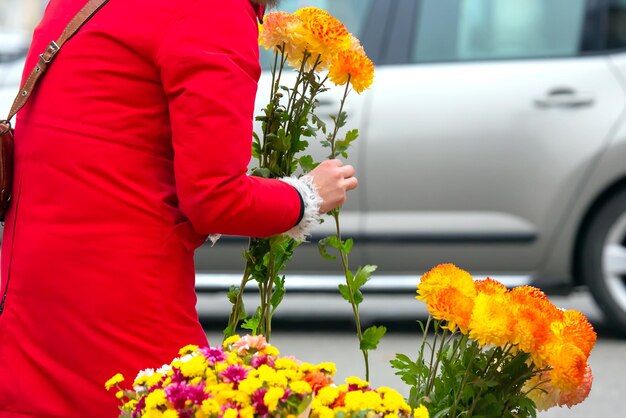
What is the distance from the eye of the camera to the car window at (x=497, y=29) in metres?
6.71

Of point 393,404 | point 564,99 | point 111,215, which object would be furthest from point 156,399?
point 564,99

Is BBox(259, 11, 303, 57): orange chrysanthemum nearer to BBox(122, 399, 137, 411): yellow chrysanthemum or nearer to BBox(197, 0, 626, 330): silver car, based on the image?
BBox(122, 399, 137, 411): yellow chrysanthemum

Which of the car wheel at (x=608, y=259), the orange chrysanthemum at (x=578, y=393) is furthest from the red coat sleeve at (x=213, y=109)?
the car wheel at (x=608, y=259)

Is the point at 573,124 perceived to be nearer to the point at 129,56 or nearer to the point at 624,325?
the point at 624,325

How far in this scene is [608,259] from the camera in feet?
21.8

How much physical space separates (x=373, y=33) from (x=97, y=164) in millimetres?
4856

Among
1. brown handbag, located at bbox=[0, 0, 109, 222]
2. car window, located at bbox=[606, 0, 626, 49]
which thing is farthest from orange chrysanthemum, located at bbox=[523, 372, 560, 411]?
car window, located at bbox=[606, 0, 626, 49]

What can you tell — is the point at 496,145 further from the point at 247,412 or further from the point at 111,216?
the point at 247,412

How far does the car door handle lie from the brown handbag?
469 cm

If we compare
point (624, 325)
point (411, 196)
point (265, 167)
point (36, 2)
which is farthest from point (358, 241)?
point (36, 2)

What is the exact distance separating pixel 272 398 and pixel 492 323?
0.51 metres

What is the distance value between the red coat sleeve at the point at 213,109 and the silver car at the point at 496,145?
181 inches

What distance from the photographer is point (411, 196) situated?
670 centimetres

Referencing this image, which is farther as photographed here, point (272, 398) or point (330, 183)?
point (330, 183)
